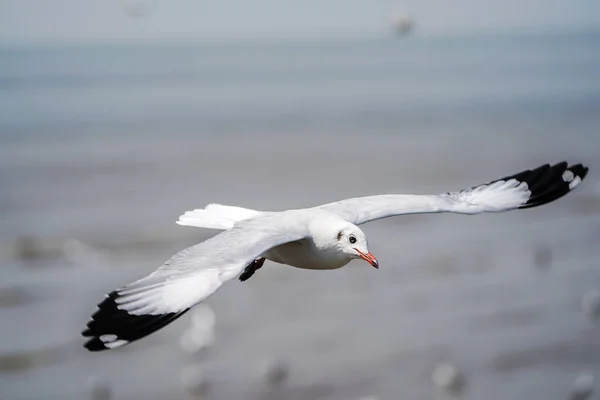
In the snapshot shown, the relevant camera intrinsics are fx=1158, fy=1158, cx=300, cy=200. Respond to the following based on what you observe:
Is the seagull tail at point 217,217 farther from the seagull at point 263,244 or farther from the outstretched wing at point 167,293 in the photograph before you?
the outstretched wing at point 167,293

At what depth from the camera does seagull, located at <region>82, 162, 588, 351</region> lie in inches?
216

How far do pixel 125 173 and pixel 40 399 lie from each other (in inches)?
317

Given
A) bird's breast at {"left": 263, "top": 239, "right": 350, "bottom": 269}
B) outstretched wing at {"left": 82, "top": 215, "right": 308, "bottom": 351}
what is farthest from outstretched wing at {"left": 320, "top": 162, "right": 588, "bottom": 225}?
outstretched wing at {"left": 82, "top": 215, "right": 308, "bottom": 351}

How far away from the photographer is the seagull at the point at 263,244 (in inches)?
216

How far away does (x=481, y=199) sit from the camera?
7480 mm

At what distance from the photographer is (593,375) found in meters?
9.98

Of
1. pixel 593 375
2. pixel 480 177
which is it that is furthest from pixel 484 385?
pixel 480 177

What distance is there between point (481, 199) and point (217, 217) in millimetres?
1717

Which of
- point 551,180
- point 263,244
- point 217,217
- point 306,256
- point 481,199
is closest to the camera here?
point 263,244

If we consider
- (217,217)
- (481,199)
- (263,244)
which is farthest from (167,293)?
(481,199)

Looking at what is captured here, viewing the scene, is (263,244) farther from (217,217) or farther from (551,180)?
(551,180)

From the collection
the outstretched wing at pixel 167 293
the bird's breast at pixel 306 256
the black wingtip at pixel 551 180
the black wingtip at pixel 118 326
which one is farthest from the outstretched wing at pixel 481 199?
the black wingtip at pixel 118 326

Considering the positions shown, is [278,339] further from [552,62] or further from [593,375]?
[552,62]

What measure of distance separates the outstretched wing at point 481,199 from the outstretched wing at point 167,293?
1.19 m
